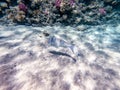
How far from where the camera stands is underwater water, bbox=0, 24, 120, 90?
9.51 ft

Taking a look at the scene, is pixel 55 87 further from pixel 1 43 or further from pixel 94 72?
pixel 1 43

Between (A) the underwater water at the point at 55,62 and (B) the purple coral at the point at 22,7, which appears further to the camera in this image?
(B) the purple coral at the point at 22,7

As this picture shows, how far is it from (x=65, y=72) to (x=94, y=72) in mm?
607

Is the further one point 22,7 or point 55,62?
point 22,7

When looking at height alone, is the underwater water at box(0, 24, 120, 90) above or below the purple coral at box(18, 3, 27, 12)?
below

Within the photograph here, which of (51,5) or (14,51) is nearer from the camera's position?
(14,51)

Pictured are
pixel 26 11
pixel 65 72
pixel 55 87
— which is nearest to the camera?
pixel 55 87

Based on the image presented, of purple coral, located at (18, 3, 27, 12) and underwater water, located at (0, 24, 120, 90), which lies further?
purple coral, located at (18, 3, 27, 12)

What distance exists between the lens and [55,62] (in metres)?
3.42

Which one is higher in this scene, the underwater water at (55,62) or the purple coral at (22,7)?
the purple coral at (22,7)

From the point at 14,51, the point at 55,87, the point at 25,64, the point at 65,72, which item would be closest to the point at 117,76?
the point at 65,72

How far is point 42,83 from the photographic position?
283 cm

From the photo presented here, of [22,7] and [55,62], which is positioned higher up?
[22,7]

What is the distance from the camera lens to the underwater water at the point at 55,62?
2898 millimetres
